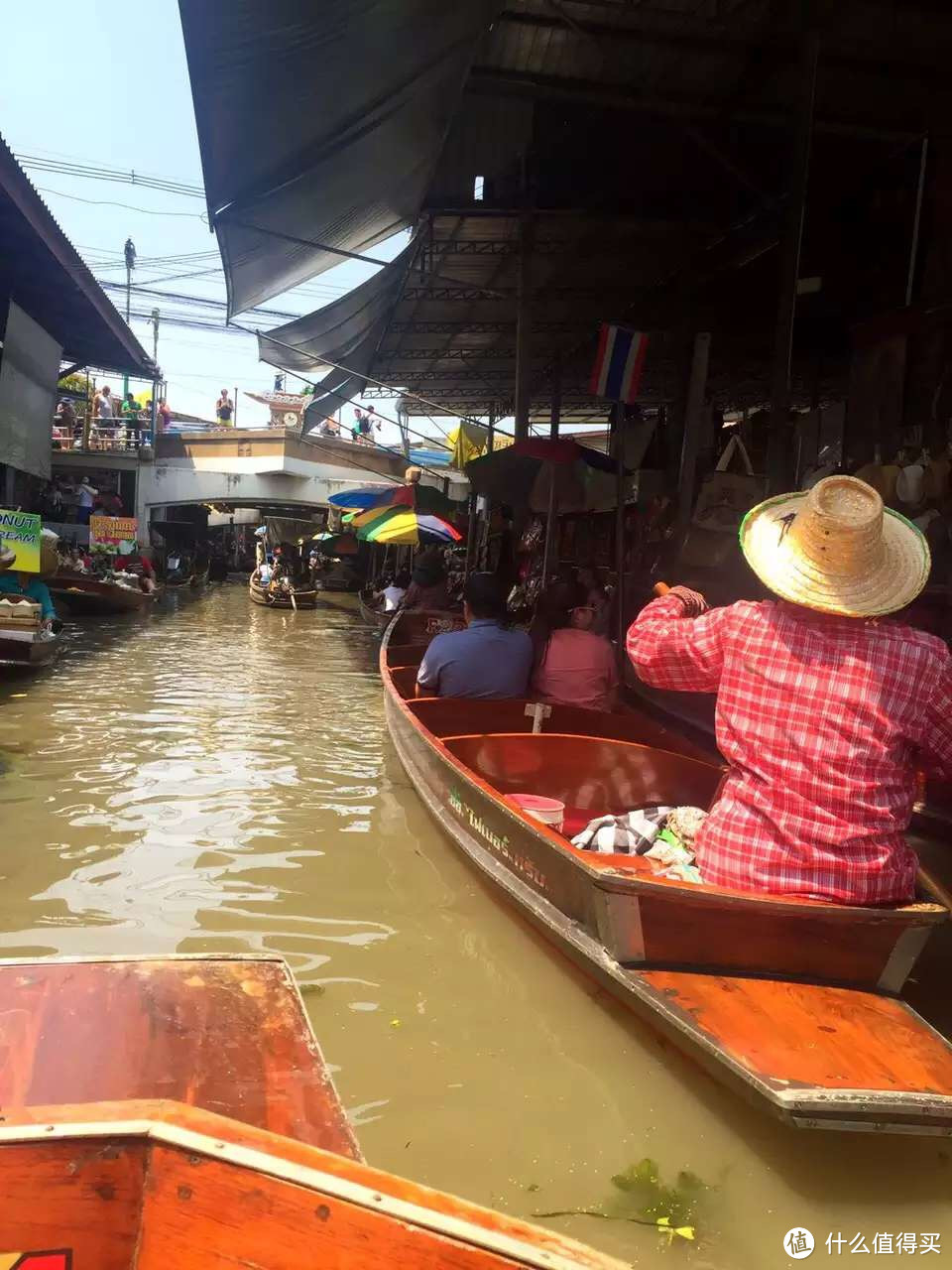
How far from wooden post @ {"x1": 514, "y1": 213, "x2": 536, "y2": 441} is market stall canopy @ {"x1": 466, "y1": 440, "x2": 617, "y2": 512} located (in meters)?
0.51

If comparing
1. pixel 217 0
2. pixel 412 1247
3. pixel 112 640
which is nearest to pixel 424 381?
pixel 112 640

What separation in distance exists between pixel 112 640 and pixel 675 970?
12.0 m

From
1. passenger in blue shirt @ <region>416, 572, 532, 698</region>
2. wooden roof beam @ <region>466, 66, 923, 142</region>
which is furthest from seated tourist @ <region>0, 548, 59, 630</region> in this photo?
wooden roof beam @ <region>466, 66, 923, 142</region>

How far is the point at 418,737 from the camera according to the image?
493cm

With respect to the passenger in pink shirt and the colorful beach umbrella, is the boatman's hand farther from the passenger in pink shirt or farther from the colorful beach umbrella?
the colorful beach umbrella

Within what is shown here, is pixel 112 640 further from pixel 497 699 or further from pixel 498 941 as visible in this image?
pixel 498 941

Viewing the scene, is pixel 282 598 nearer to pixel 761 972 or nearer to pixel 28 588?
pixel 28 588

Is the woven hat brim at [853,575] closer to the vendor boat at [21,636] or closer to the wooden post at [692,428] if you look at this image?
the wooden post at [692,428]

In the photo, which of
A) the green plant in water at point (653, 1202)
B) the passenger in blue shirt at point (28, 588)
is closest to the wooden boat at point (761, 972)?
the green plant in water at point (653, 1202)

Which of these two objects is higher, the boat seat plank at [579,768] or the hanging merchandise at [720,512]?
the hanging merchandise at [720,512]

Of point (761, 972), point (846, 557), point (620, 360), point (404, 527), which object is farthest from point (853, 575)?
point (404, 527)

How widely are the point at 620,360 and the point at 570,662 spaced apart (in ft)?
10.9

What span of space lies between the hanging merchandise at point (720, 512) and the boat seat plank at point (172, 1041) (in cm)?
586

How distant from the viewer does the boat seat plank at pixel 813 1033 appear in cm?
214
